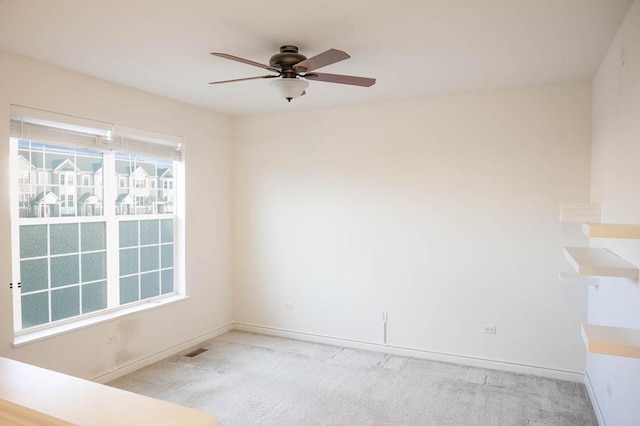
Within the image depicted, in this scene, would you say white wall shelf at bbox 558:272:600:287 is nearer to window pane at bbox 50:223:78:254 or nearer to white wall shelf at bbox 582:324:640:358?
white wall shelf at bbox 582:324:640:358

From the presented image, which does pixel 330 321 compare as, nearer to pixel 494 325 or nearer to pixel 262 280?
pixel 262 280

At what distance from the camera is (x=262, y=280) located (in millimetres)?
5301

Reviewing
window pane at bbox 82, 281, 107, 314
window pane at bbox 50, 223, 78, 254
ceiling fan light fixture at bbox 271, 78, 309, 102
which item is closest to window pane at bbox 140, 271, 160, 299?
window pane at bbox 82, 281, 107, 314

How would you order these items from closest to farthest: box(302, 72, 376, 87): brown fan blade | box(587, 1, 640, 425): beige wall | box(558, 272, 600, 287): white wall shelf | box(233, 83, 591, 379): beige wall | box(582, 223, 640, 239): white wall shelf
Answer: box(582, 223, 640, 239): white wall shelf < box(587, 1, 640, 425): beige wall < box(302, 72, 376, 87): brown fan blade < box(558, 272, 600, 287): white wall shelf < box(233, 83, 591, 379): beige wall

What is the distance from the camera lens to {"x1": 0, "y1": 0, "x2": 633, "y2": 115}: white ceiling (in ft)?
7.82

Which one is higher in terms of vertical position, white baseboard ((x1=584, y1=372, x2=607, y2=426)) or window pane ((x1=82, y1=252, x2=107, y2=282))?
window pane ((x1=82, y1=252, x2=107, y2=282))

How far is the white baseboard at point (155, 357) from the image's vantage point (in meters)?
3.83

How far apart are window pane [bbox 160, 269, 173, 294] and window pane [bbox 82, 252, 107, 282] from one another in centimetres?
73

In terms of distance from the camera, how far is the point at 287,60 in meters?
2.86

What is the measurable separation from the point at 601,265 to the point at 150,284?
3969 mm

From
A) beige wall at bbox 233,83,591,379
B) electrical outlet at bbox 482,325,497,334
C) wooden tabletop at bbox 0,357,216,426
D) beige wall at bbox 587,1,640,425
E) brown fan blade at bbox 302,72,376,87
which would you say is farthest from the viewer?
electrical outlet at bbox 482,325,497,334

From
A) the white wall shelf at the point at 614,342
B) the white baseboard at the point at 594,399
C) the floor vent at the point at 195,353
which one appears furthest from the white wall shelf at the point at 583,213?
the floor vent at the point at 195,353

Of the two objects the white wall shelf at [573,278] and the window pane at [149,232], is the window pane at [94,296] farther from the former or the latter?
the white wall shelf at [573,278]

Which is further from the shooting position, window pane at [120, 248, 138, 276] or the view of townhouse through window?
window pane at [120, 248, 138, 276]
